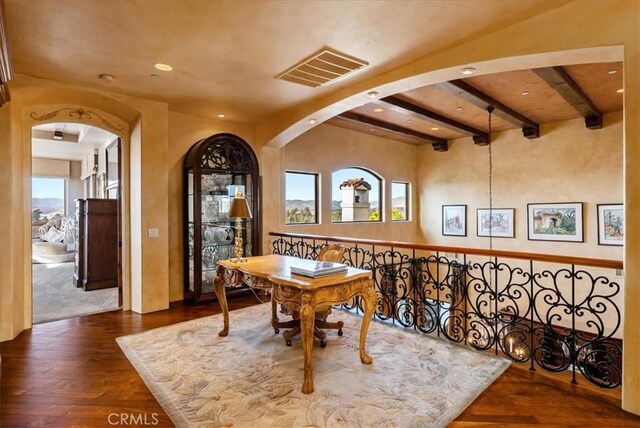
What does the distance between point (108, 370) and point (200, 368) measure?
791 mm

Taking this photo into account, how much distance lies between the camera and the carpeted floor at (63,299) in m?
4.47

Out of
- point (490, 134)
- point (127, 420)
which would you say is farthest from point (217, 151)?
point (490, 134)

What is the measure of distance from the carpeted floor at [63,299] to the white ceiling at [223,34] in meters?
2.97

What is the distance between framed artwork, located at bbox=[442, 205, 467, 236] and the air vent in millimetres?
5391

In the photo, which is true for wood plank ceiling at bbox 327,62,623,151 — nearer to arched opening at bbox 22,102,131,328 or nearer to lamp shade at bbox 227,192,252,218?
lamp shade at bbox 227,192,252,218

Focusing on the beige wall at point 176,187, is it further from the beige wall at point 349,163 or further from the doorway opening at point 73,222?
the beige wall at point 349,163

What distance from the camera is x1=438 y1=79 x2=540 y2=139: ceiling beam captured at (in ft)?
14.0

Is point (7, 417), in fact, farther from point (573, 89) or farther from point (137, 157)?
point (573, 89)

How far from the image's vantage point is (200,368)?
113 inches

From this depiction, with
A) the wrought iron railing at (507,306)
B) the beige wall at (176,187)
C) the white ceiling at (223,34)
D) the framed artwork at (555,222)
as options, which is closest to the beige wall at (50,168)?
the beige wall at (176,187)

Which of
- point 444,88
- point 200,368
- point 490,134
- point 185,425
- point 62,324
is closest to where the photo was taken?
point 185,425

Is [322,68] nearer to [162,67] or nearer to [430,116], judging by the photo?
[162,67]

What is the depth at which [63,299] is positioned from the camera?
5176 millimetres

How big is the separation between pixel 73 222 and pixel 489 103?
9.95m
